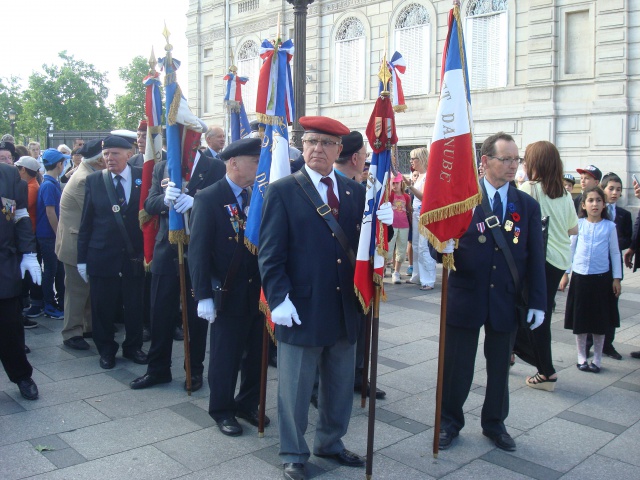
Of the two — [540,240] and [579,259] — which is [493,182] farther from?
[579,259]

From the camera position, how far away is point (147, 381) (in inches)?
208

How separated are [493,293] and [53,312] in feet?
19.6

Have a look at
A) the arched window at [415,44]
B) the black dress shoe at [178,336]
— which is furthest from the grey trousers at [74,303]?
the arched window at [415,44]

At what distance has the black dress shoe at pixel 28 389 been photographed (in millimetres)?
4941

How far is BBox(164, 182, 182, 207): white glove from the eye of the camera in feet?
16.6

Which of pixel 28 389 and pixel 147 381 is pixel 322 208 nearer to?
pixel 147 381

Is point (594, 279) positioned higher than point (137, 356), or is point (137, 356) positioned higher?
point (594, 279)

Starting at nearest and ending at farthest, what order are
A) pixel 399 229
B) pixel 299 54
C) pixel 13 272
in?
pixel 13 272 < pixel 299 54 < pixel 399 229

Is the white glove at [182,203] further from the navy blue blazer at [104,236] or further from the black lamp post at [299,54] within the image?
the black lamp post at [299,54]

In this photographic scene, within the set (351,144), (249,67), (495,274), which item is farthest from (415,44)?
(495,274)

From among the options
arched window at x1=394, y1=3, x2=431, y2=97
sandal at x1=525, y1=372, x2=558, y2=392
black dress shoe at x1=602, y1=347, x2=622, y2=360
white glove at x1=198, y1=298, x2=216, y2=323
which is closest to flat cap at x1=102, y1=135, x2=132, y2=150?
white glove at x1=198, y1=298, x2=216, y2=323

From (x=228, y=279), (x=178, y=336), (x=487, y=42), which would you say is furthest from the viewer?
(x=487, y=42)

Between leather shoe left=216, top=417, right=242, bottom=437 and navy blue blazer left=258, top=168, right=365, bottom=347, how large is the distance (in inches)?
37.9

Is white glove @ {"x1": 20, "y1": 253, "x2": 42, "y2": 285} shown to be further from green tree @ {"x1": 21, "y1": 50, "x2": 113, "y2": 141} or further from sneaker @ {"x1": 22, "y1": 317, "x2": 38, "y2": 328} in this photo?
green tree @ {"x1": 21, "y1": 50, "x2": 113, "y2": 141}
